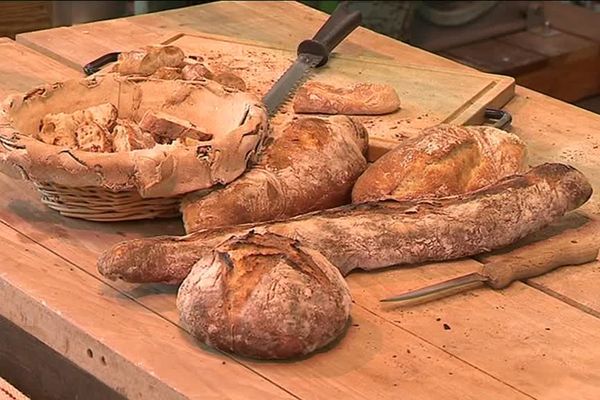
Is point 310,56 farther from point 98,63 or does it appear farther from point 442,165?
point 442,165

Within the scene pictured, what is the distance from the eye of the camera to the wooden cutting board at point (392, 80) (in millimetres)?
1669

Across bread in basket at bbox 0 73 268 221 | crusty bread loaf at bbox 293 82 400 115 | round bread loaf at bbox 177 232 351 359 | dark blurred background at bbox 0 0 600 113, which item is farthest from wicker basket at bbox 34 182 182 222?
dark blurred background at bbox 0 0 600 113

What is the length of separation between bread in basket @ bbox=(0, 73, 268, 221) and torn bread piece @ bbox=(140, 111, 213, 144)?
0.05 ft

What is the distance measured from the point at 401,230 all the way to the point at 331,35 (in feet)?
2.09

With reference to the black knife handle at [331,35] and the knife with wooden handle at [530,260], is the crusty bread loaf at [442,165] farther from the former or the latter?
the black knife handle at [331,35]

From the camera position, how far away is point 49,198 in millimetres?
1379

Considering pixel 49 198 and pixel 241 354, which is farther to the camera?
pixel 49 198

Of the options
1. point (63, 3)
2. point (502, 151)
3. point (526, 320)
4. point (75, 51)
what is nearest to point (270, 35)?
point (75, 51)

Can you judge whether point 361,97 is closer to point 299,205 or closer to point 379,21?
point 299,205

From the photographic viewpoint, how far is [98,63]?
5.85ft

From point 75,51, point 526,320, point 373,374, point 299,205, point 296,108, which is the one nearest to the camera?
point 373,374

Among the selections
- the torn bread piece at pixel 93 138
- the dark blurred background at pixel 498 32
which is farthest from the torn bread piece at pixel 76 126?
the dark blurred background at pixel 498 32

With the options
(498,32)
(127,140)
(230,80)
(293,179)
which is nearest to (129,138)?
(127,140)

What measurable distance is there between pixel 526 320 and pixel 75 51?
0.95 meters
